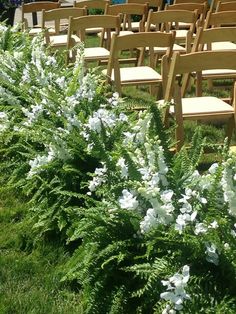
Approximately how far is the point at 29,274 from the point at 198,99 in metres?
2.32

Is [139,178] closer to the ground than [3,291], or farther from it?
farther from it

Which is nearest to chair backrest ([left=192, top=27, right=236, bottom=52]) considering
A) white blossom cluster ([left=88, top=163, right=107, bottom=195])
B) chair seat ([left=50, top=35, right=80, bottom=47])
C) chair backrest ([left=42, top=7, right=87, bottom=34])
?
chair backrest ([left=42, top=7, right=87, bottom=34])

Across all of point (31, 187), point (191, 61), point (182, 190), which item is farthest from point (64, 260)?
point (191, 61)

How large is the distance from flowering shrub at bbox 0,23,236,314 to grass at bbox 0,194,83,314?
99 mm

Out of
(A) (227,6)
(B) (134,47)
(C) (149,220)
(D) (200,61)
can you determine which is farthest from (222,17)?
(C) (149,220)

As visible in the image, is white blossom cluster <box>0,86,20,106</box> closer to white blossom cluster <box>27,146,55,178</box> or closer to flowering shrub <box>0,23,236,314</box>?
flowering shrub <box>0,23,236,314</box>

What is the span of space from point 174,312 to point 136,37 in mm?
3439

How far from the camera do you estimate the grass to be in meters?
3.19

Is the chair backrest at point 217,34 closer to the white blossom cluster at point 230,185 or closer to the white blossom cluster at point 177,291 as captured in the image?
the white blossom cluster at point 230,185

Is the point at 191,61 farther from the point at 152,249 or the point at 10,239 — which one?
the point at 152,249

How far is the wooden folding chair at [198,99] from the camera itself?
4359mm

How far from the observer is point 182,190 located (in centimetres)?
292

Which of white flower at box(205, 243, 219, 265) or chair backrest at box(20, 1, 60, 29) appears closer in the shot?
white flower at box(205, 243, 219, 265)

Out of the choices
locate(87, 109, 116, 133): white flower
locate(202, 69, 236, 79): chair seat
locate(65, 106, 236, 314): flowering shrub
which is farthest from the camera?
locate(202, 69, 236, 79): chair seat
